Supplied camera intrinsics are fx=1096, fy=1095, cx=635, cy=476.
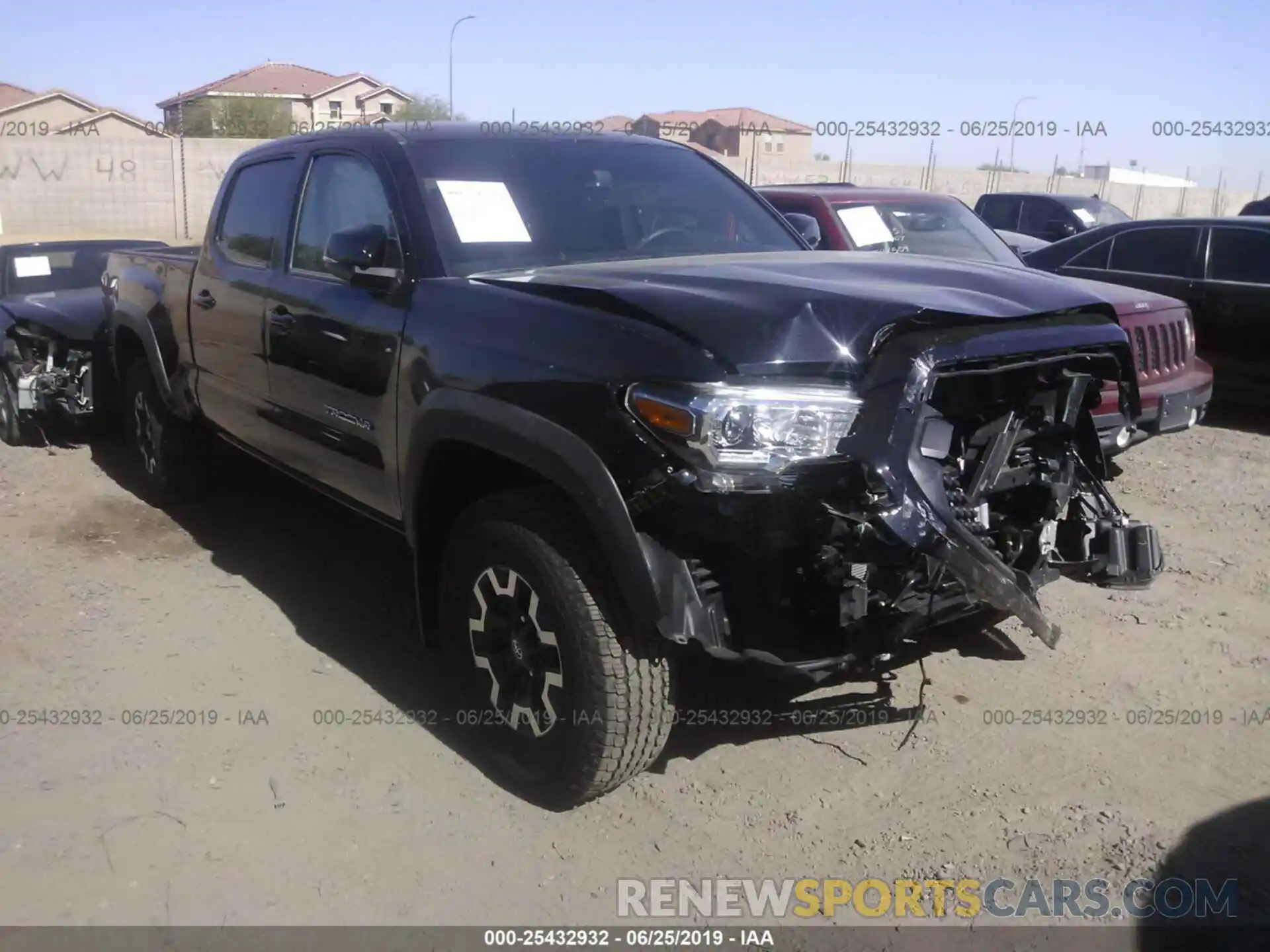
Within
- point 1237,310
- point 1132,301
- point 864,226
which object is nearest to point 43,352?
point 864,226

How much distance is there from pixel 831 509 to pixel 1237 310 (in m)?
6.72

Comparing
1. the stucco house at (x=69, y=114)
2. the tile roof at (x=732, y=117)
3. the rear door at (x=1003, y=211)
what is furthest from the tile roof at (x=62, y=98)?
the rear door at (x=1003, y=211)

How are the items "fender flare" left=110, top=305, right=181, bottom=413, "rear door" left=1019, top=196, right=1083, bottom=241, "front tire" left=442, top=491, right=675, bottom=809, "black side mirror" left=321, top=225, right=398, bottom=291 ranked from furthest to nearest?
1. "rear door" left=1019, top=196, right=1083, bottom=241
2. "fender flare" left=110, top=305, right=181, bottom=413
3. "black side mirror" left=321, top=225, right=398, bottom=291
4. "front tire" left=442, top=491, right=675, bottom=809

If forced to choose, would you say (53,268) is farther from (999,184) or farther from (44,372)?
(999,184)

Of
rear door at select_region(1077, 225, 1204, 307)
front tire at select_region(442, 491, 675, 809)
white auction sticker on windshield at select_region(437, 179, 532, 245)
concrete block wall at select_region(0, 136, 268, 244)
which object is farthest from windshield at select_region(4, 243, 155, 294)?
concrete block wall at select_region(0, 136, 268, 244)

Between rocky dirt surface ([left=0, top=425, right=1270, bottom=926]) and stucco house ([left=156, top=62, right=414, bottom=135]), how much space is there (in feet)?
160

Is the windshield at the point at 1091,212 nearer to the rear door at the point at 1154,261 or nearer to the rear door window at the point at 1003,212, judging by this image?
the rear door window at the point at 1003,212

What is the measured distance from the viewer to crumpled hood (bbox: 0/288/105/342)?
7059 mm

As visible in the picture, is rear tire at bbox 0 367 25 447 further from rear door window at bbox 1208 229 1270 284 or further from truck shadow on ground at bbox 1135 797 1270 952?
rear door window at bbox 1208 229 1270 284

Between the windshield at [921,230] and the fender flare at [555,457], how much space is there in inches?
175

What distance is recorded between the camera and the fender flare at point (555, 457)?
2.68 metres

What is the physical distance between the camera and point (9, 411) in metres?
7.34

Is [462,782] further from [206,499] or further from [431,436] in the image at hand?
[206,499]

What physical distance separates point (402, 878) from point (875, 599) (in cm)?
148
